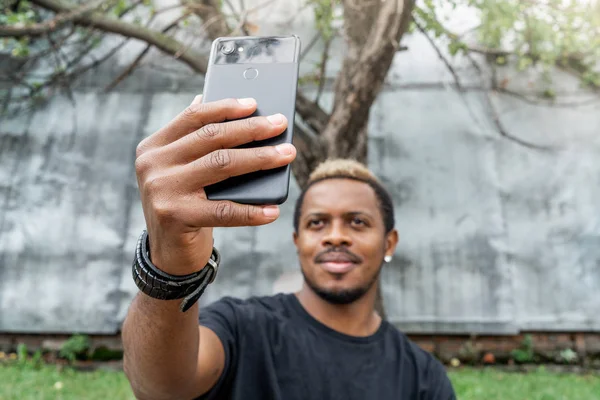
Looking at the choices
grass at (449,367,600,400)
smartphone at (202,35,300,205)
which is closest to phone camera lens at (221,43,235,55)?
smartphone at (202,35,300,205)

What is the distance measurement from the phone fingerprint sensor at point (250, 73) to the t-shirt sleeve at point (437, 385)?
1.48m

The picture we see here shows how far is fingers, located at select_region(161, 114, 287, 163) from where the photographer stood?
2.89ft

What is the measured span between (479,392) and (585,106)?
3.64 metres

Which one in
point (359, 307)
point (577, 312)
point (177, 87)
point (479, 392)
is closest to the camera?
point (359, 307)

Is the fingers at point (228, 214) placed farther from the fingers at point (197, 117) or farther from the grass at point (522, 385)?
the grass at point (522, 385)

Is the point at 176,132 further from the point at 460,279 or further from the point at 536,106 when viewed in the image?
the point at 536,106

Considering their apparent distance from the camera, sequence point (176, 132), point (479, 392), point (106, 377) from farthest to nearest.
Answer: point (106, 377) → point (479, 392) → point (176, 132)

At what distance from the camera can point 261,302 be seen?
2088 mm

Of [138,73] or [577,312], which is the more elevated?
[138,73]

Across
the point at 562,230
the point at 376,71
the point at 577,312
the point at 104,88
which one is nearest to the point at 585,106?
the point at 562,230

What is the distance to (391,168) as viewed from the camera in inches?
221

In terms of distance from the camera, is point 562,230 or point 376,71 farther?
point 562,230

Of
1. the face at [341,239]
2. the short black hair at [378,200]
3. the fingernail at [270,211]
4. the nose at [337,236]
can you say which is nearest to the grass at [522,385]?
the short black hair at [378,200]

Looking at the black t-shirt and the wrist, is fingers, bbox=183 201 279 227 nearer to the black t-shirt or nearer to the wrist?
the wrist
